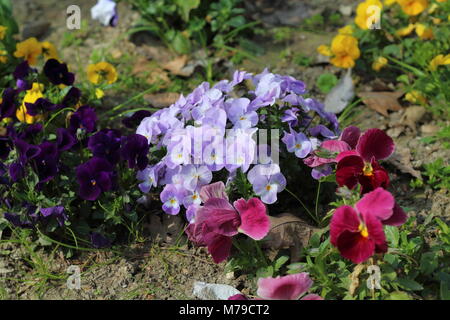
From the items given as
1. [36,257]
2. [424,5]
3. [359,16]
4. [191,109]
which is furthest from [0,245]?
[424,5]

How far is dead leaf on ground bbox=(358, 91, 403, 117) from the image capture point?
367 centimetres

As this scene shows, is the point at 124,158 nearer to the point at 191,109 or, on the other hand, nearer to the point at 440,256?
the point at 191,109

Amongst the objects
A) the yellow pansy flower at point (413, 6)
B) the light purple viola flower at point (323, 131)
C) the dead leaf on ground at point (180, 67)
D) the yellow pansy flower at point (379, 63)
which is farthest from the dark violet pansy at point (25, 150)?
the yellow pansy flower at point (413, 6)

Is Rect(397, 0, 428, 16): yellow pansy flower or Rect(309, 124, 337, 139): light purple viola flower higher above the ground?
Rect(397, 0, 428, 16): yellow pansy flower

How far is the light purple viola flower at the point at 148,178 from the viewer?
2902 mm

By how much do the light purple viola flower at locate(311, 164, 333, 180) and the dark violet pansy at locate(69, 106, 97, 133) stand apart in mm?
1002

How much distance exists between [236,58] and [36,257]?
1818 mm

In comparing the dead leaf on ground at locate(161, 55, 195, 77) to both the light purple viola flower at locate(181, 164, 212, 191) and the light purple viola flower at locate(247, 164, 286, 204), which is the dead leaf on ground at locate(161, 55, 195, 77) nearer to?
the light purple viola flower at locate(181, 164, 212, 191)

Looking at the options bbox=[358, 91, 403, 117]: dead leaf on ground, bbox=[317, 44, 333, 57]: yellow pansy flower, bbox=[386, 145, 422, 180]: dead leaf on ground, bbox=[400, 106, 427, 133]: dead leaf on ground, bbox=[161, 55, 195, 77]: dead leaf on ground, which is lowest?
bbox=[386, 145, 422, 180]: dead leaf on ground

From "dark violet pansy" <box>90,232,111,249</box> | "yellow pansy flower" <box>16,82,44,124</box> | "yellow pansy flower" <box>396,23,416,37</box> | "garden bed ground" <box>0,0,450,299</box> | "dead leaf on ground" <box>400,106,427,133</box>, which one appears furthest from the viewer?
"yellow pansy flower" <box>396,23,416,37</box>

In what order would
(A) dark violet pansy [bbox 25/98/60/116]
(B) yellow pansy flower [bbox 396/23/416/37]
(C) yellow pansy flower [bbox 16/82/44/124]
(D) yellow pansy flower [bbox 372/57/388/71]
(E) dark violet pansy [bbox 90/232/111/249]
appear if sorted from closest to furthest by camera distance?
(E) dark violet pansy [bbox 90/232/111/249] < (A) dark violet pansy [bbox 25/98/60/116] < (C) yellow pansy flower [bbox 16/82/44/124] < (D) yellow pansy flower [bbox 372/57/388/71] < (B) yellow pansy flower [bbox 396/23/416/37]

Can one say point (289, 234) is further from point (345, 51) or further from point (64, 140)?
point (345, 51)

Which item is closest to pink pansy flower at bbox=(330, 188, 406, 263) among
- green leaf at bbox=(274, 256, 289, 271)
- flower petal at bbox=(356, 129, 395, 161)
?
flower petal at bbox=(356, 129, 395, 161)

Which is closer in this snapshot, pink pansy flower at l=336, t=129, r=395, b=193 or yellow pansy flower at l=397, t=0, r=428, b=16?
pink pansy flower at l=336, t=129, r=395, b=193
